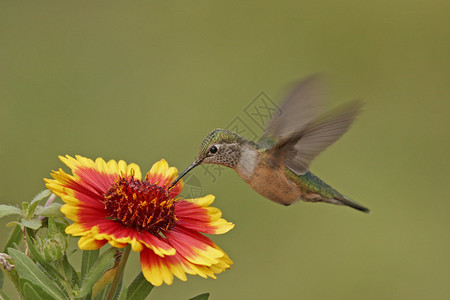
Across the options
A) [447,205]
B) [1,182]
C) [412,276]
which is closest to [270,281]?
[412,276]

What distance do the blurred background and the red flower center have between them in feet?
5.06

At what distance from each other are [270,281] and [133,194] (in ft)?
6.72

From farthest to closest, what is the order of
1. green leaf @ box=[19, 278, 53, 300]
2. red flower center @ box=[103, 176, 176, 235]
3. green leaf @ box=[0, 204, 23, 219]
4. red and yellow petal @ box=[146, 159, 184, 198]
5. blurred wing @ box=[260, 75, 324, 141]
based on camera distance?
1. blurred wing @ box=[260, 75, 324, 141]
2. red and yellow petal @ box=[146, 159, 184, 198]
3. red flower center @ box=[103, 176, 176, 235]
4. green leaf @ box=[0, 204, 23, 219]
5. green leaf @ box=[19, 278, 53, 300]

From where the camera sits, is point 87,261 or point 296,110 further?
point 296,110

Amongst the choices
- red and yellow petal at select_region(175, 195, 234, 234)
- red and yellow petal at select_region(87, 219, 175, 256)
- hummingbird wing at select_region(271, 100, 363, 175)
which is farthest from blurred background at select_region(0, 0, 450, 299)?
red and yellow petal at select_region(87, 219, 175, 256)

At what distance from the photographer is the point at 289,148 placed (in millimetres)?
1294

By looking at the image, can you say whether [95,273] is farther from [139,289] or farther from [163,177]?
[163,177]

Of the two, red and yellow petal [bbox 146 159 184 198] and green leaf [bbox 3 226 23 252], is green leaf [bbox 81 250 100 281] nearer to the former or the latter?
green leaf [bbox 3 226 23 252]

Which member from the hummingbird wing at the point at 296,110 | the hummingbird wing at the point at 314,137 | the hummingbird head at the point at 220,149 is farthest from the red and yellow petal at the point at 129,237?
the hummingbird wing at the point at 296,110

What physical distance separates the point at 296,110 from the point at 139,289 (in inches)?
27.7

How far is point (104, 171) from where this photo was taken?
41.5 inches

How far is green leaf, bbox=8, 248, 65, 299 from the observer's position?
0.76 metres

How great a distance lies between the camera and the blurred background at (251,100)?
2.98 metres

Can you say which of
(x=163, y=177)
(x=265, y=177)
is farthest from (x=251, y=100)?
(x=163, y=177)
